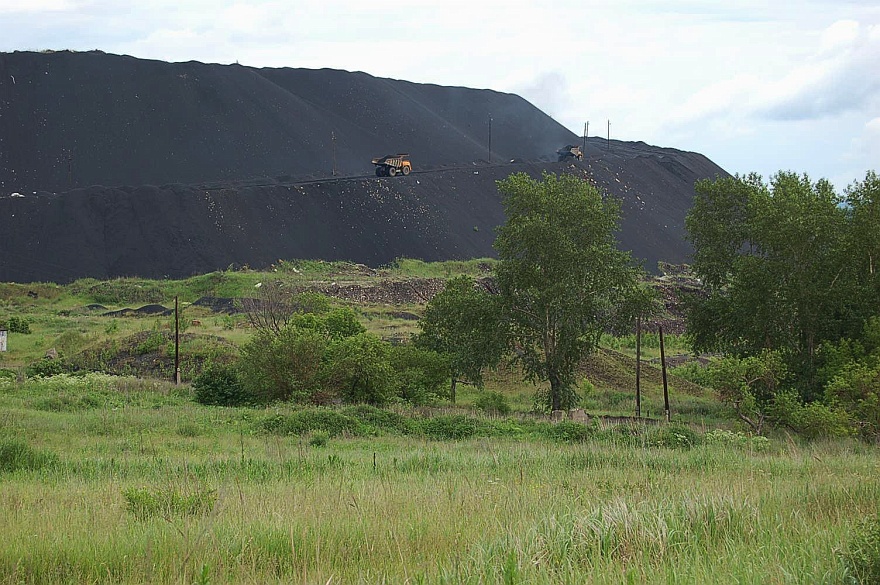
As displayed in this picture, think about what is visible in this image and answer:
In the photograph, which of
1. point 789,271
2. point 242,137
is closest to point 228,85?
point 242,137

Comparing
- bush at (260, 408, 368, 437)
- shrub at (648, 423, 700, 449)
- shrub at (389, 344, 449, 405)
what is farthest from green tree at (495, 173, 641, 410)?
shrub at (648, 423, 700, 449)

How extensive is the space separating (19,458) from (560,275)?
20645mm

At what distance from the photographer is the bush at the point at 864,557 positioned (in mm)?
4984

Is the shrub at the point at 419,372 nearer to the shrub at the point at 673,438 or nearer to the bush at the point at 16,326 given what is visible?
A: the shrub at the point at 673,438

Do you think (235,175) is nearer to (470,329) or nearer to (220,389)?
(220,389)

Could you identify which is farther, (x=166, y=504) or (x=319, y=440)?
(x=319, y=440)

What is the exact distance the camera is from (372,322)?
159ft

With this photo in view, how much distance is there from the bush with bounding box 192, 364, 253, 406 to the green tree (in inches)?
373

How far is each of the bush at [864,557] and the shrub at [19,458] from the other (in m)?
11.1

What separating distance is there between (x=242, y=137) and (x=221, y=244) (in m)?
22.8

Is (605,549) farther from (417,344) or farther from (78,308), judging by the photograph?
(78,308)

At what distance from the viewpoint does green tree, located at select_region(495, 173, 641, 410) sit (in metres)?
30.2

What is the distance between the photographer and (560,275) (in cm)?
3064

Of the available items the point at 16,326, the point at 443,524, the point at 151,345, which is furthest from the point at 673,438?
the point at 16,326
